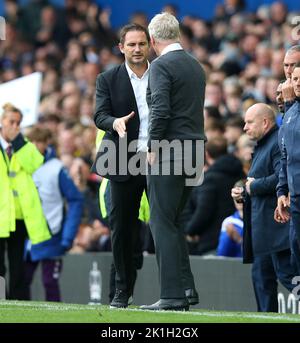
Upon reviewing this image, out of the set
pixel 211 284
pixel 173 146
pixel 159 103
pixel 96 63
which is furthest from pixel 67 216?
pixel 96 63

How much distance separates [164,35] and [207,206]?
4036 millimetres

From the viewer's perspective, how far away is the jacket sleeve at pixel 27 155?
13852 mm

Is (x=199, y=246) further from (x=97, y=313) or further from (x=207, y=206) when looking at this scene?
(x=97, y=313)

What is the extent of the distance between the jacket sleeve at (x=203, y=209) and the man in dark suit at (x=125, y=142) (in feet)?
9.77

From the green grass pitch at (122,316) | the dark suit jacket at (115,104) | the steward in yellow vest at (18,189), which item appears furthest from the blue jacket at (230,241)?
the green grass pitch at (122,316)

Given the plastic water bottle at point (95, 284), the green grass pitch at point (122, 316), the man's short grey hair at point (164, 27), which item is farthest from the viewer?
the plastic water bottle at point (95, 284)

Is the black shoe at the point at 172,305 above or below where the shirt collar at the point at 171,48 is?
below

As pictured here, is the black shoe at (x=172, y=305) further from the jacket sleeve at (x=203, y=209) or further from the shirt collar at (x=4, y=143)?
the shirt collar at (x=4, y=143)

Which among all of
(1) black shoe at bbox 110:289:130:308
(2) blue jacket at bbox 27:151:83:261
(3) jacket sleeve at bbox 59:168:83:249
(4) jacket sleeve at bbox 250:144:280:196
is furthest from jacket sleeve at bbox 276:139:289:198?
(3) jacket sleeve at bbox 59:168:83:249

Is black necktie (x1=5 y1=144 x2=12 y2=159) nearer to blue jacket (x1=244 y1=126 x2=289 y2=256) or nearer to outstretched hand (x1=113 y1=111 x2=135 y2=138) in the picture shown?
blue jacket (x1=244 y1=126 x2=289 y2=256)

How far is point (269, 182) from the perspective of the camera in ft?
37.0

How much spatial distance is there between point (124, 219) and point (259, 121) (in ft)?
5.07

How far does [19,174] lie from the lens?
45.8 feet

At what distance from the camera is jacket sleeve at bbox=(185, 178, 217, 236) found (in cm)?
1402
